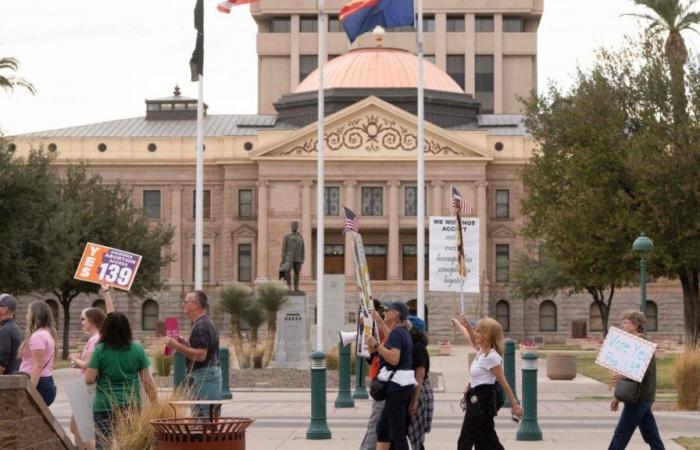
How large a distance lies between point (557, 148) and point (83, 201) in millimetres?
27667

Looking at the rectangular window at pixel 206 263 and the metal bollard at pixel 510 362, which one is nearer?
the metal bollard at pixel 510 362

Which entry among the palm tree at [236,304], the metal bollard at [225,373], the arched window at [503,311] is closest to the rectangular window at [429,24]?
the arched window at [503,311]

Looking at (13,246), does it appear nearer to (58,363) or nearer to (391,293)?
(58,363)

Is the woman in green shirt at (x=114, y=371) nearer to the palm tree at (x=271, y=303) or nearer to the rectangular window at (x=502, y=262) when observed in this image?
the palm tree at (x=271, y=303)

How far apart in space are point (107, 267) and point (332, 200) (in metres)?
70.3

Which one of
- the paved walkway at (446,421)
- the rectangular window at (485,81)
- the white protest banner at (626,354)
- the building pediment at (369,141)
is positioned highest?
the rectangular window at (485,81)

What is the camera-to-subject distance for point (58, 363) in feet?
173

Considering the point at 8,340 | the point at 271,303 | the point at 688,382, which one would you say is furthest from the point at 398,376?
the point at 271,303

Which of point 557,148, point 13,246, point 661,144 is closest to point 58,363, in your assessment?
point 13,246

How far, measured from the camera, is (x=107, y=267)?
18359 millimetres

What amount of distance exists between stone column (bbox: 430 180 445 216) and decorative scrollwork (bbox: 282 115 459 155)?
1.82 m

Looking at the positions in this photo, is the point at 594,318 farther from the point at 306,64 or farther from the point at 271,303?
the point at 271,303

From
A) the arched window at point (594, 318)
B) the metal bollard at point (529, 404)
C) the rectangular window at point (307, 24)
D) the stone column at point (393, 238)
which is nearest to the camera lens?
the metal bollard at point (529, 404)

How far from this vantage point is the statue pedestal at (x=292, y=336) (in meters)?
43.2
